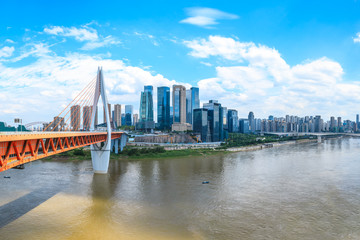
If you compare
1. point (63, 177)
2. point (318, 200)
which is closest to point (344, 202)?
point (318, 200)

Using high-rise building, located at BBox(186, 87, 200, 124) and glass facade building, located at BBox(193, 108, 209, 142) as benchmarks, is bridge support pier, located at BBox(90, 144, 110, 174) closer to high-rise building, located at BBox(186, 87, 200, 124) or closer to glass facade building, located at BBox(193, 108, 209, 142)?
glass facade building, located at BBox(193, 108, 209, 142)

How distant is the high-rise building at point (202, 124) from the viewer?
260 ft

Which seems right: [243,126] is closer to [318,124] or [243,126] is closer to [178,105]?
[178,105]

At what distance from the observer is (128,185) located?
81.1 ft

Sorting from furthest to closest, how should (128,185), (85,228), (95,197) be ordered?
(128,185) → (95,197) → (85,228)

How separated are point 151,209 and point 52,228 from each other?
251 inches

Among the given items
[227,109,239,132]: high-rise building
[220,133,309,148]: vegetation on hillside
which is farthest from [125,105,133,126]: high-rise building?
[220,133,309,148]: vegetation on hillside

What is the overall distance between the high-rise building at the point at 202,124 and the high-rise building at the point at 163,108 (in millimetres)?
50613

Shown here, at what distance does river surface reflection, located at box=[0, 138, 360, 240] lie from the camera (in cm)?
1423

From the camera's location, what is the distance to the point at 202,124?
259 feet

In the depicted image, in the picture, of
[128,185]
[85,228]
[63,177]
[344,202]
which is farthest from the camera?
[63,177]

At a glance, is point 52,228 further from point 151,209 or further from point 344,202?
point 344,202

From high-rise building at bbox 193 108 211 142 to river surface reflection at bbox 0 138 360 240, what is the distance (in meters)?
50.2

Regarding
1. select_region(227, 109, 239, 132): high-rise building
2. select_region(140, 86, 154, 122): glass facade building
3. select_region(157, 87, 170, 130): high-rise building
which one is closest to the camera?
select_region(140, 86, 154, 122): glass facade building
